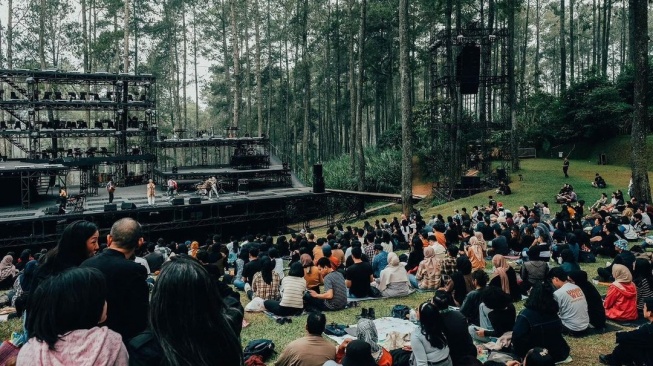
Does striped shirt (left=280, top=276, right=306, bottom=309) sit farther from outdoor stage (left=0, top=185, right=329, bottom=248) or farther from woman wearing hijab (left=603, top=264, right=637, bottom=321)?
outdoor stage (left=0, top=185, right=329, bottom=248)

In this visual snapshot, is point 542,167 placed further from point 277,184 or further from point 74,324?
point 74,324

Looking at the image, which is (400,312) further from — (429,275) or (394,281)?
(429,275)

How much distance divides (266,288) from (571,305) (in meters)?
5.32

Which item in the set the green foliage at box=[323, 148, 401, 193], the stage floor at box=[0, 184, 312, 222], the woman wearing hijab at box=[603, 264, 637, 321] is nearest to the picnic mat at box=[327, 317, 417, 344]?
the woman wearing hijab at box=[603, 264, 637, 321]

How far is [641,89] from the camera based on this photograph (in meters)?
17.4

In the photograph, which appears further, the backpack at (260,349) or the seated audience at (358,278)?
the seated audience at (358,278)

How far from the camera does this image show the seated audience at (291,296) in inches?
329

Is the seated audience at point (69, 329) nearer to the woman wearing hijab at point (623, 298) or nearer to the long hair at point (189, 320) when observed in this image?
the long hair at point (189, 320)

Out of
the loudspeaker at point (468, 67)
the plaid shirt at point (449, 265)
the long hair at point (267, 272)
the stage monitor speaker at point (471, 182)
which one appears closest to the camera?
the long hair at point (267, 272)

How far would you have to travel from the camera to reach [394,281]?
9.68 m

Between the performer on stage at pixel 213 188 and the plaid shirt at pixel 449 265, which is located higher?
the performer on stage at pixel 213 188

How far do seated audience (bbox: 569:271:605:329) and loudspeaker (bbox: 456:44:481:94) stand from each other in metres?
20.9

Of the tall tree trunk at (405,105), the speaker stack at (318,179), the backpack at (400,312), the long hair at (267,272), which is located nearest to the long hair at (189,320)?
the backpack at (400,312)

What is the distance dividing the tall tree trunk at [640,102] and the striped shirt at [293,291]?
15.2 meters
